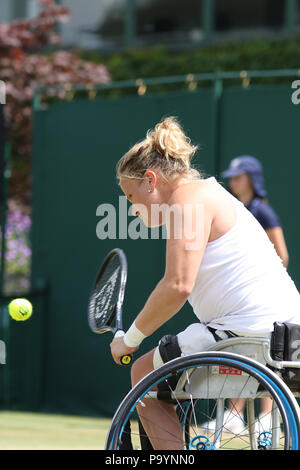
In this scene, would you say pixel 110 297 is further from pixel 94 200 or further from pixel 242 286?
pixel 94 200

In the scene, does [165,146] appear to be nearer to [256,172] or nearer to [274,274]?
[274,274]

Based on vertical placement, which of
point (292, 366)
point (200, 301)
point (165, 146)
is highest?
point (165, 146)

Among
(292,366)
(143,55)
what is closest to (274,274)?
(292,366)

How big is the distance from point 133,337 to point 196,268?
0.36 metres

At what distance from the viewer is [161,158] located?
3.46 meters

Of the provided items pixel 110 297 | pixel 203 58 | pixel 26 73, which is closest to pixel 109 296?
pixel 110 297

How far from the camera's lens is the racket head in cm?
379

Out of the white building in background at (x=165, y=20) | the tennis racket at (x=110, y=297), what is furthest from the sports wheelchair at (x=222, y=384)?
→ the white building in background at (x=165, y=20)

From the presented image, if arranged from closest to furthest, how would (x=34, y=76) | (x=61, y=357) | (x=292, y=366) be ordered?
(x=292, y=366), (x=61, y=357), (x=34, y=76)

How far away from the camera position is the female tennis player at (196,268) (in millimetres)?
3270

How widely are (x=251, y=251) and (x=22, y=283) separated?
7.04 m

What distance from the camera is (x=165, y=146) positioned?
3443 mm

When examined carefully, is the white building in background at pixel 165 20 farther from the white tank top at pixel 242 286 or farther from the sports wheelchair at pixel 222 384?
the sports wheelchair at pixel 222 384
